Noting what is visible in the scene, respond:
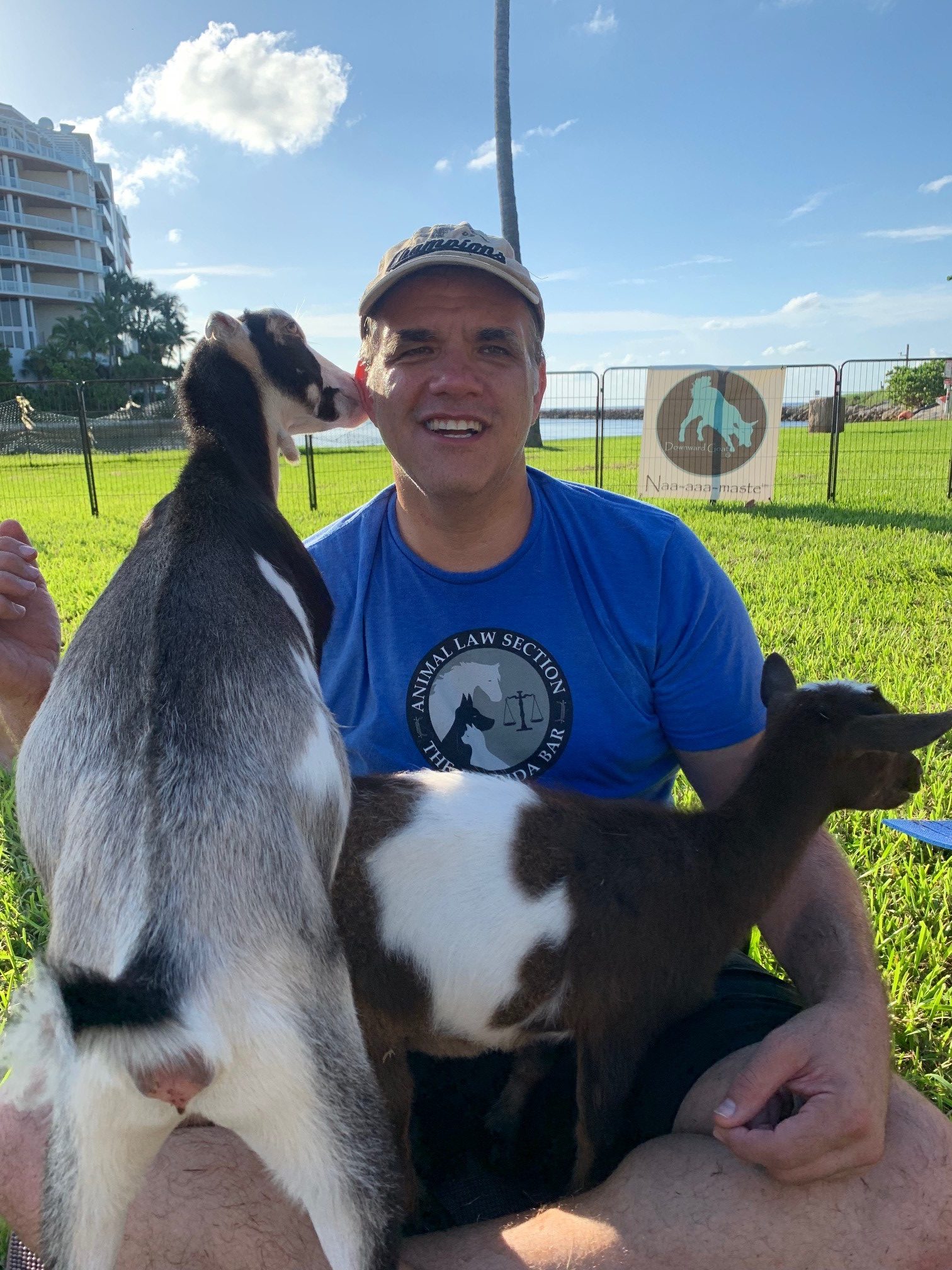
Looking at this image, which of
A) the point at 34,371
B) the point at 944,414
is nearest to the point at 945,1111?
the point at 944,414

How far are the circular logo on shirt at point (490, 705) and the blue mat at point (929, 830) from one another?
5.95 feet

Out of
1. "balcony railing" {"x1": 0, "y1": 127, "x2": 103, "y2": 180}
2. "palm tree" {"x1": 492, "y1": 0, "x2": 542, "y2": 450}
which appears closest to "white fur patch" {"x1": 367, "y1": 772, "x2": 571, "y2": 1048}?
"palm tree" {"x1": 492, "y1": 0, "x2": 542, "y2": 450}

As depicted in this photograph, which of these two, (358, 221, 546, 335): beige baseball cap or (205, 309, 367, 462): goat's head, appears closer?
(358, 221, 546, 335): beige baseball cap

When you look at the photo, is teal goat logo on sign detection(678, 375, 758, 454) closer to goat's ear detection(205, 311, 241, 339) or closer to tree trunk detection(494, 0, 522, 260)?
tree trunk detection(494, 0, 522, 260)

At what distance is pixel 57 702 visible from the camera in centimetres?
197

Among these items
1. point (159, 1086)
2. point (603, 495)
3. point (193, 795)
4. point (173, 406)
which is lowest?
point (159, 1086)

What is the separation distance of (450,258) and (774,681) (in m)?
1.71

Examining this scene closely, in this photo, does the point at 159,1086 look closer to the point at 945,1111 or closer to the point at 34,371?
the point at 945,1111

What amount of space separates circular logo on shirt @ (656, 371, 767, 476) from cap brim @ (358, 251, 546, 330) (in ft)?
40.0

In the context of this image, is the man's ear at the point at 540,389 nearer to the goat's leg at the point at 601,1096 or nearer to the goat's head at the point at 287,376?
the goat's head at the point at 287,376

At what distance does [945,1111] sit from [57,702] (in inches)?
108

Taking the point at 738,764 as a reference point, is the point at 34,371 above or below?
above

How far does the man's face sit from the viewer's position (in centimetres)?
288

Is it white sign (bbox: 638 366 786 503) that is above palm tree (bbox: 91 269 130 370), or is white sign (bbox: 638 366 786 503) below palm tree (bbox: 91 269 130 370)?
below
